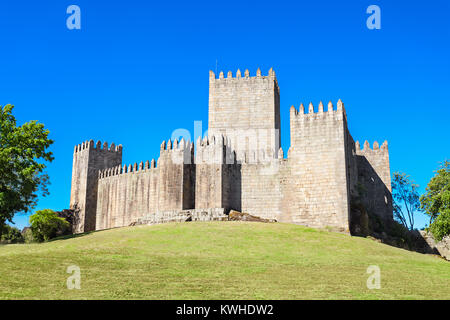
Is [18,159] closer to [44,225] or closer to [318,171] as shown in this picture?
[44,225]

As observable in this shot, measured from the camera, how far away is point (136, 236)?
95.9ft

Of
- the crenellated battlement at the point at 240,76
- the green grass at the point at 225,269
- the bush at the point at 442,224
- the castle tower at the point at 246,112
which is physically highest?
the crenellated battlement at the point at 240,76

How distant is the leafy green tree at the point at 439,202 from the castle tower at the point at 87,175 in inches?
1253

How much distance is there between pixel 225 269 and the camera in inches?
739

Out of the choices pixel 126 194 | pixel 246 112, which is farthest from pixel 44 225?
pixel 246 112

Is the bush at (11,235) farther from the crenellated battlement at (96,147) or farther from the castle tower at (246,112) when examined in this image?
the castle tower at (246,112)

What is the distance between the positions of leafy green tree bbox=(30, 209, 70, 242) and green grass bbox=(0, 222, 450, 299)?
11427mm

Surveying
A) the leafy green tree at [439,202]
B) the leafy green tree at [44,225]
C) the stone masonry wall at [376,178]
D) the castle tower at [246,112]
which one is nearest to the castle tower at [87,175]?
the leafy green tree at [44,225]

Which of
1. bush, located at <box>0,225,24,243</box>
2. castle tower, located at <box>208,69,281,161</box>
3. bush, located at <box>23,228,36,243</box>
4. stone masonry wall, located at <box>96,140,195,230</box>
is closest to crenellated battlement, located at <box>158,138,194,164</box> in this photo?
stone masonry wall, located at <box>96,140,195,230</box>

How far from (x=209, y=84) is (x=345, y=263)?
29508 millimetres

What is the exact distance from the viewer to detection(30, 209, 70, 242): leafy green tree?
38.0m

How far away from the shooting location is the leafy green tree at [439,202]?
29953 mm
